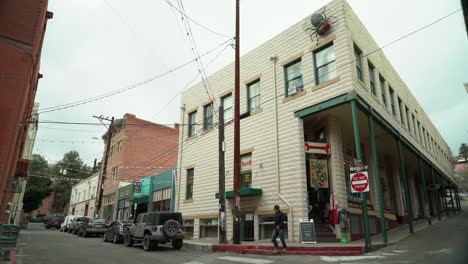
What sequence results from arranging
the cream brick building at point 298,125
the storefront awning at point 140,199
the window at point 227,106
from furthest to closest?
the storefront awning at point 140,199
the window at point 227,106
the cream brick building at point 298,125

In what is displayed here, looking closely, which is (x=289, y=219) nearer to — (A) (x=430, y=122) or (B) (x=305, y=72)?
(B) (x=305, y=72)

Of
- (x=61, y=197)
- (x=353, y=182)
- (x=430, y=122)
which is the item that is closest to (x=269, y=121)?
(x=353, y=182)

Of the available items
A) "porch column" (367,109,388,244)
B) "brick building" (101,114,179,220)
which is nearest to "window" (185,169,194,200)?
"porch column" (367,109,388,244)

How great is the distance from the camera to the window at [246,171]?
17594 mm

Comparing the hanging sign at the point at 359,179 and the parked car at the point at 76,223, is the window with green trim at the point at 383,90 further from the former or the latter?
the parked car at the point at 76,223

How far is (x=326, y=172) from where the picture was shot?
1525 cm

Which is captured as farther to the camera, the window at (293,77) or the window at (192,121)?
the window at (192,121)

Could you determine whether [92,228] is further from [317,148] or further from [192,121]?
[317,148]

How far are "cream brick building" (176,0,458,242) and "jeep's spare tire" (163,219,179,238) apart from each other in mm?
3876

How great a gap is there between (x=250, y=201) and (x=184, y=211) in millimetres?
6569

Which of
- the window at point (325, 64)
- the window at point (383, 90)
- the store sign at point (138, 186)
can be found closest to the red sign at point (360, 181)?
the window at point (325, 64)

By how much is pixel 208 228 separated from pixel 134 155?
20.9 m

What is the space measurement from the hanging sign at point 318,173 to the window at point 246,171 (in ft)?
12.3

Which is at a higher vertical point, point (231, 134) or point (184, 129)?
point (184, 129)
